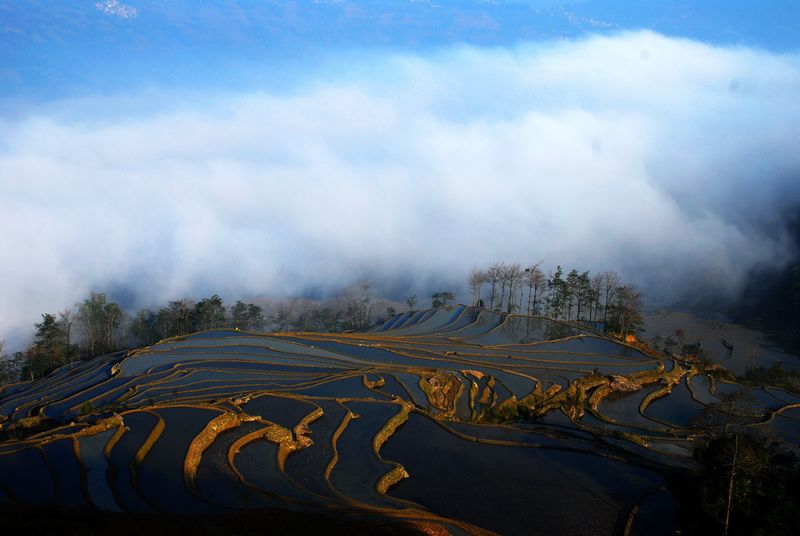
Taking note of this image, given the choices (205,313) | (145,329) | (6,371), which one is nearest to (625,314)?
(205,313)

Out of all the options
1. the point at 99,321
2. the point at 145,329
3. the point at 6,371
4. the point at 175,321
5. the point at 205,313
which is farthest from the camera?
the point at 145,329

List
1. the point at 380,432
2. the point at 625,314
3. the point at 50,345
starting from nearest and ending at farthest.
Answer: the point at 380,432
the point at 50,345
the point at 625,314

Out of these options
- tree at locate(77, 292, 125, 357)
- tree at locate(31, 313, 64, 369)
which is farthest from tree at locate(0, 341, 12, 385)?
tree at locate(77, 292, 125, 357)

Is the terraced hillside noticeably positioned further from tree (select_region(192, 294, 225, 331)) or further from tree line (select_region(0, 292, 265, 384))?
tree (select_region(192, 294, 225, 331))

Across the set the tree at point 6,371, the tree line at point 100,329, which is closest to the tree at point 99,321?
the tree line at point 100,329

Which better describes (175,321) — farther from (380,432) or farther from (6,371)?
(380,432)

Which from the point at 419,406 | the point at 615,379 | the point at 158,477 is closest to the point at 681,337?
the point at 615,379

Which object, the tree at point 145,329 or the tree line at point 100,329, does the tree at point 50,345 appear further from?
the tree at point 145,329

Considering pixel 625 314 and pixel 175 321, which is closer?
pixel 625 314
